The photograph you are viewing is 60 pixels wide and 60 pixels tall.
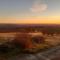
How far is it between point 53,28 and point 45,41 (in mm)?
132

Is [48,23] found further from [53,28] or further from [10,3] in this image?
[10,3]

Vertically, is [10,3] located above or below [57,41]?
above

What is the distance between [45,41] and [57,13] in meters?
0.27

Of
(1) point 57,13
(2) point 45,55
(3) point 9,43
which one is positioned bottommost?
(2) point 45,55

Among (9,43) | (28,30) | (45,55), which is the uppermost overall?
(28,30)

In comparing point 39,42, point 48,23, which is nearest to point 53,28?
point 48,23

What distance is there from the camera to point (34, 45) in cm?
113

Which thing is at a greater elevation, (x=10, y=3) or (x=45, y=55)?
(x=10, y=3)

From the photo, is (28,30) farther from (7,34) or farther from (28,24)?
(7,34)

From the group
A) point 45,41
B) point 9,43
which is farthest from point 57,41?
point 9,43

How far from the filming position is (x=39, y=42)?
113 centimetres

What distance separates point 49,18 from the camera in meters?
1.16

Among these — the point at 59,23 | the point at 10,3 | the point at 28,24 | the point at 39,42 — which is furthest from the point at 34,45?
the point at 10,3

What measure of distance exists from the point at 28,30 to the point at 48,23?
18 cm
